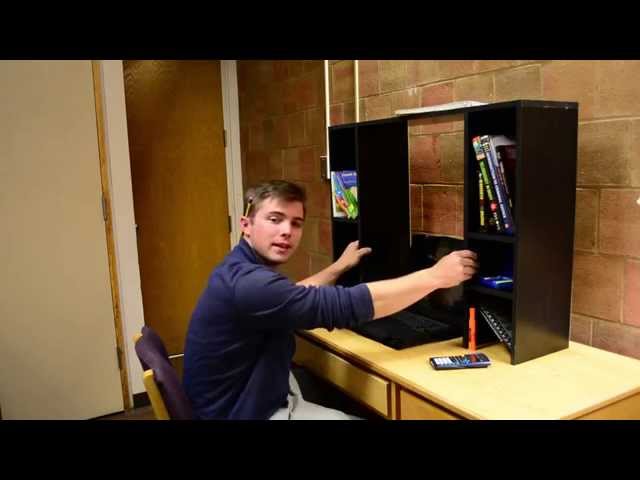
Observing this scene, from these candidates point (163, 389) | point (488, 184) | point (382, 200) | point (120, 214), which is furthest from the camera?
point (120, 214)

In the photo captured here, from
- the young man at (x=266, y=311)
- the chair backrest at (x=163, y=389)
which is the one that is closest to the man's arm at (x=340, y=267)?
the young man at (x=266, y=311)

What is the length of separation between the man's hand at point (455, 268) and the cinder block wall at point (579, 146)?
363mm

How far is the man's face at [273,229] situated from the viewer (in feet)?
5.21

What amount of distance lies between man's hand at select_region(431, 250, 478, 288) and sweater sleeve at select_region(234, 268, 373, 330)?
9.8 inches

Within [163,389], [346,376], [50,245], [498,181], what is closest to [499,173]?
[498,181]

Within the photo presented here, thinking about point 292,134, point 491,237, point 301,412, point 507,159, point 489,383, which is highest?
point 292,134

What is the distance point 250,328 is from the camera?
4.87 ft

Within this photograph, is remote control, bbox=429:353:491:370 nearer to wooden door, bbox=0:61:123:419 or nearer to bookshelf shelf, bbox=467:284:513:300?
bookshelf shelf, bbox=467:284:513:300

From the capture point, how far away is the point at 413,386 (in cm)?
141

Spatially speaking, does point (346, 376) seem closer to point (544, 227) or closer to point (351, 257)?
point (351, 257)

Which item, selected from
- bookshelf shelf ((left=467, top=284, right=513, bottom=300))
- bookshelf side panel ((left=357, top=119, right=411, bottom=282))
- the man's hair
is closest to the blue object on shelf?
bookshelf shelf ((left=467, top=284, right=513, bottom=300))

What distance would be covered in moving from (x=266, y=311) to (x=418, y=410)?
49cm

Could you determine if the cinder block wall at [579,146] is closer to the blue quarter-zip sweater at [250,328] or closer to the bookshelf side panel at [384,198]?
the bookshelf side panel at [384,198]
